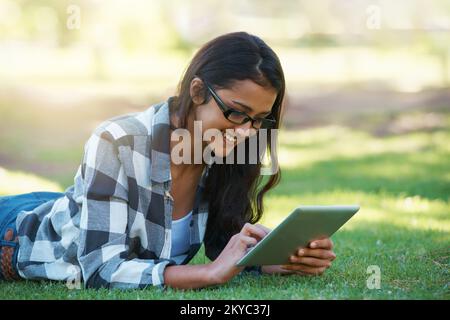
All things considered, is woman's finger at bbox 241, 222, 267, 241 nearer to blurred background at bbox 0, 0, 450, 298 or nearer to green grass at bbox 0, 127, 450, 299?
green grass at bbox 0, 127, 450, 299

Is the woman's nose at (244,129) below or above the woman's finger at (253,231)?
above

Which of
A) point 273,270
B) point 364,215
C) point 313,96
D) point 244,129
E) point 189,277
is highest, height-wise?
point 244,129

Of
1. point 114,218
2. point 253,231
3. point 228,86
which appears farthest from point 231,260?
point 228,86

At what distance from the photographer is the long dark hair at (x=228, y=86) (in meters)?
3.57

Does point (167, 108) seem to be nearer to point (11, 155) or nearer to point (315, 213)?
point (315, 213)

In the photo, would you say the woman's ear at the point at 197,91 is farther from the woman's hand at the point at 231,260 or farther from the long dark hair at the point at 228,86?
the woman's hand at the point at 231,260

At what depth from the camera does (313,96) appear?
1631 centimetres

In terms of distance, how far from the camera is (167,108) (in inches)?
147

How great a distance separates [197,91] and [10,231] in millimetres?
1233

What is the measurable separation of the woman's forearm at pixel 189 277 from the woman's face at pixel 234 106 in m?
0.60

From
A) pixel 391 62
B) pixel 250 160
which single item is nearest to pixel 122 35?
pixel 391 62

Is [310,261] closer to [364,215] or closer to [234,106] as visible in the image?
[234,106]

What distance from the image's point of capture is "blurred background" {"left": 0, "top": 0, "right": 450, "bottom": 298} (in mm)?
6016

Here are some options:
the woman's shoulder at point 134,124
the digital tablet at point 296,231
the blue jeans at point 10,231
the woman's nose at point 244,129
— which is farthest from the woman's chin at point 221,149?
the blue jeans at point 10,231
